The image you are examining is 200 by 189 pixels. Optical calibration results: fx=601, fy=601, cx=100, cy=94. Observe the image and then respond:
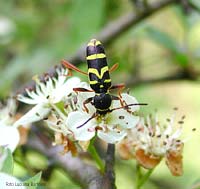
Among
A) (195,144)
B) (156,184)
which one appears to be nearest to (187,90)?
(195,144)

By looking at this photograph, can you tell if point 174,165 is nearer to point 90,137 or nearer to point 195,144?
point 90,137

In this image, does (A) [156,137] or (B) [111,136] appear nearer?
(B) [111,136]

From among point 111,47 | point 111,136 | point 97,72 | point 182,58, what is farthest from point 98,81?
point 111,47

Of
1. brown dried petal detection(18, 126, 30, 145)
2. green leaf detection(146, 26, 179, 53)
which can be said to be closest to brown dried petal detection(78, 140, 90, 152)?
brown dried petal detection(18, 126, 30, 145)

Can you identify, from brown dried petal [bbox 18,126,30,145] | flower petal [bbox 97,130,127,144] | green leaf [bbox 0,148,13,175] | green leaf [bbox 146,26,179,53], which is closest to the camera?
green leaf [bbox 0,148,13,175]

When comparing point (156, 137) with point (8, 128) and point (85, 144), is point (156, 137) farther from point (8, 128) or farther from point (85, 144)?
point (8, 128)

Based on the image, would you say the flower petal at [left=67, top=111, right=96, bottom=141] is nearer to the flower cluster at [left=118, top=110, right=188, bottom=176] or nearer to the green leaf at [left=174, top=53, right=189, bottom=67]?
the flower cluster at [left=118, top=110, right=188, bottom=176]
